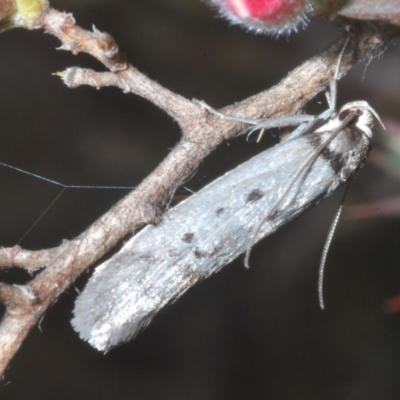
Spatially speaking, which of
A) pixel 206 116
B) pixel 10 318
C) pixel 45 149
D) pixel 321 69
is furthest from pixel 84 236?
pixel 45 149

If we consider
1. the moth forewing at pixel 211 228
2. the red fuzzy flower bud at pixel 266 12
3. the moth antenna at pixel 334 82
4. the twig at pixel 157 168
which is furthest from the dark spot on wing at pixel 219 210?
the red fuzzy flower bud at pixel 266 12

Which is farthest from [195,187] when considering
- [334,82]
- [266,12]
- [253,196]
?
[266,12]

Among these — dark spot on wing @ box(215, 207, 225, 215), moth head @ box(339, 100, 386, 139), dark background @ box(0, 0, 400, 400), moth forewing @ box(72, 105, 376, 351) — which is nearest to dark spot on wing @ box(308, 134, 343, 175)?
moth forewing @ box(72, 105, 376, 351)

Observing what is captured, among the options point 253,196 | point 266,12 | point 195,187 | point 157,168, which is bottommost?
point 195,187

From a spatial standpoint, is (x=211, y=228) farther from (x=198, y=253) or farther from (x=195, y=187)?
(x=195, y=187)

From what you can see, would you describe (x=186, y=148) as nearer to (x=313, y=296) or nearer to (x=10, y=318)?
(x=10, y=318)

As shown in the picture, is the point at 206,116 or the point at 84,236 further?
the point at 206,116
